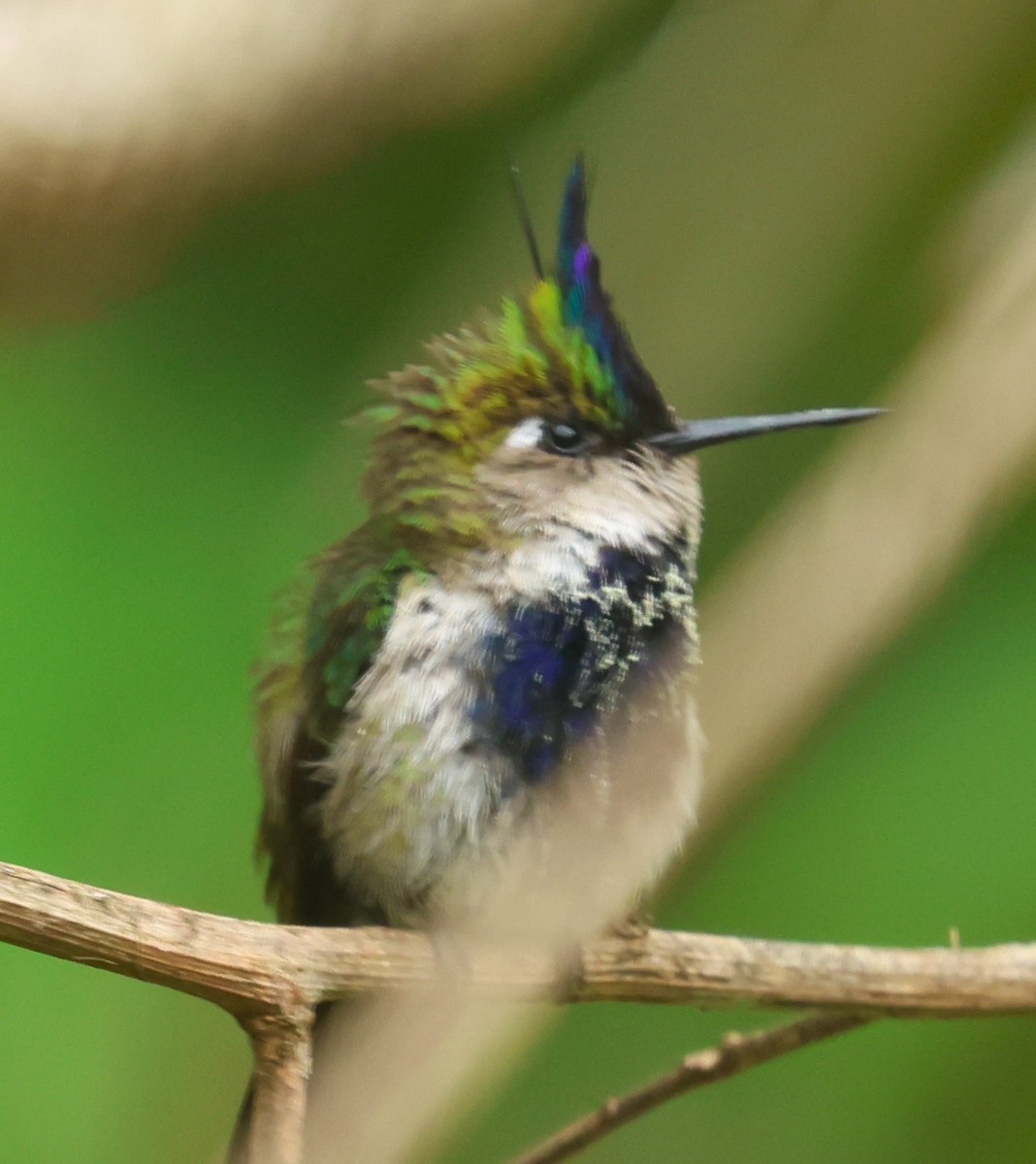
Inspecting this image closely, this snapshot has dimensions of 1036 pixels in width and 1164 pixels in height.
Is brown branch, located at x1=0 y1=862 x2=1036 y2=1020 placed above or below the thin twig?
above

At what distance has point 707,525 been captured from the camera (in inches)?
50.5

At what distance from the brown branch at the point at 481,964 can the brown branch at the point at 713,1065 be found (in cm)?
4

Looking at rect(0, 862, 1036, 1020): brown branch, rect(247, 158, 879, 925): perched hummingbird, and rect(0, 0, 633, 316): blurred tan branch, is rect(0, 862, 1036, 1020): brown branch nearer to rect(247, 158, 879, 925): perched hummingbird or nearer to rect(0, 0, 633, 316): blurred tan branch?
rect(247, 158, 879, 925): perched hummingbird

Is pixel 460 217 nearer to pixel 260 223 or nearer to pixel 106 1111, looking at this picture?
pixel 260 223

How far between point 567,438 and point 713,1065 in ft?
1.67

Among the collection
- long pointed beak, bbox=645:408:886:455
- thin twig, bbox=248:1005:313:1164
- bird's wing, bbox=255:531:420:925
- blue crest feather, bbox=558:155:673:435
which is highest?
blue crest feather, bbox=558:155:673:435

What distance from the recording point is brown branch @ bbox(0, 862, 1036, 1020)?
751mm

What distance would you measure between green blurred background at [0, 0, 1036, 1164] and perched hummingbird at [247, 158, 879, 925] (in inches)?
7.5

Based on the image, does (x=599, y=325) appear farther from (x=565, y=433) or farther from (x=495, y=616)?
(x=495, y=616)

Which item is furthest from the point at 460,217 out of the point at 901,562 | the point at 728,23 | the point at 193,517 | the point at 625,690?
the point at 901,562

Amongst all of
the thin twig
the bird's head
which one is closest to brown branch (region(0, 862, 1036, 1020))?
the thin twig

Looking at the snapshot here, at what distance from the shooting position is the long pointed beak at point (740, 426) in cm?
95

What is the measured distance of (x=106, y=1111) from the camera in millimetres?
1354

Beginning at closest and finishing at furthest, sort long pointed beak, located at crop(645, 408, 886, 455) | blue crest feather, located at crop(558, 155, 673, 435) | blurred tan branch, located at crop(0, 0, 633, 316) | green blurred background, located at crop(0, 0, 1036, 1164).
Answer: blurred tan branch, located at crop(0, 0, 633, 316) → long pointed beak, located at crop(645, 408, 886, 455) → blue crest feather, located at crop(558, 155, 673, 435) → green blurred background, located at crop(0, 0, 1036, 1164)
